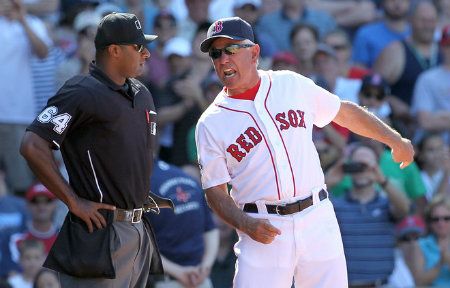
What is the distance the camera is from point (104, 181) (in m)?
5.59

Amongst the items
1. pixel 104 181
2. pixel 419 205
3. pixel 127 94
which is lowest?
pixel 419 205

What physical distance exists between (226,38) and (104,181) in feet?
3.62

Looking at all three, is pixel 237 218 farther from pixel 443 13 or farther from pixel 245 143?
pixel 443 13

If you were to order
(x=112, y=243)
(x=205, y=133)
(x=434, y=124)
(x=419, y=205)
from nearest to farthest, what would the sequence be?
(x=112, y=243), (x=205, y=133), (x=419, y=205), (x=434, y=124)

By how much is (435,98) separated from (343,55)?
1.07 meters

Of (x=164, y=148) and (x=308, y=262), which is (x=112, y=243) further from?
(x=164, y=148)

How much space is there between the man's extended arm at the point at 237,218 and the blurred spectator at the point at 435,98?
5.38 meters

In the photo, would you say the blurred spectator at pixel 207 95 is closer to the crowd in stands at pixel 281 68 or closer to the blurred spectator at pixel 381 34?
the crowd in stands at pixel 281 68

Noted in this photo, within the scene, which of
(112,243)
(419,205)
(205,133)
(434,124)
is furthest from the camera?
(434,124)

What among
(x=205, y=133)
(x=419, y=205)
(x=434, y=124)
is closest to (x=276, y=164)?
(x=205, y=133)

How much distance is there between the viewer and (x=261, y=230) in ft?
18.7

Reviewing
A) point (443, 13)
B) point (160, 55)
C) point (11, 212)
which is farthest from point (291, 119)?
point (443, 13)

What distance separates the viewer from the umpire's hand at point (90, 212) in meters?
5.48

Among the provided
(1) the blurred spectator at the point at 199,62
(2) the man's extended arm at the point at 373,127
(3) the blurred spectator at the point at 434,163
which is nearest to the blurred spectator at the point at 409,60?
(3) the blurred spectator at the point at 434,163
